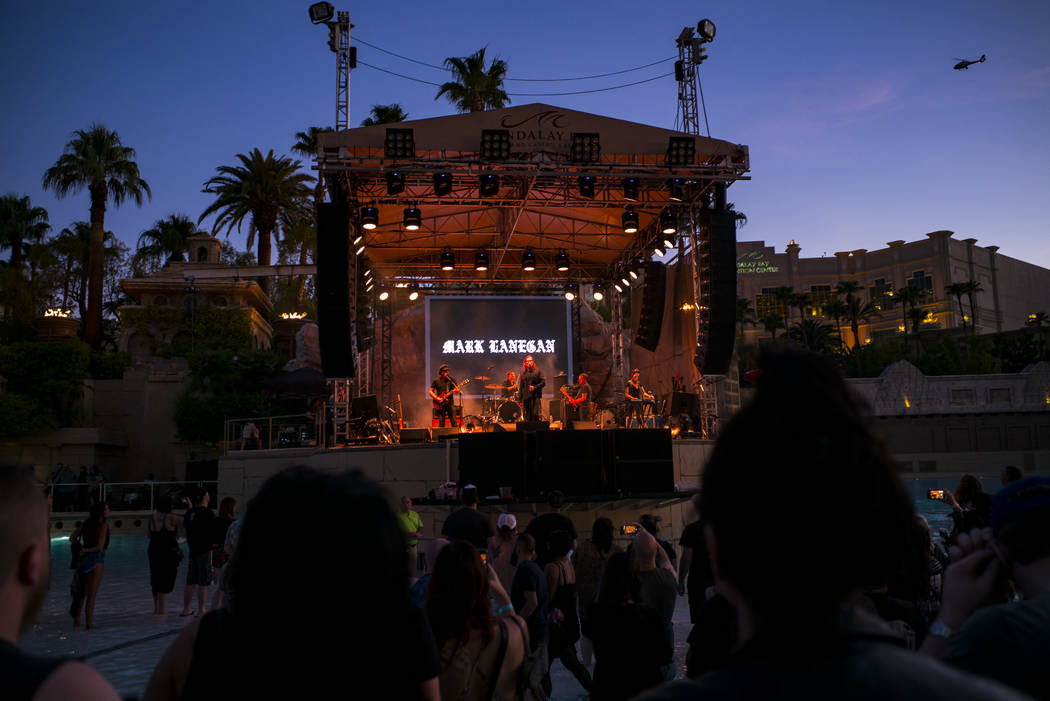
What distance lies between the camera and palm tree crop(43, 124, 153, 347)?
1400 inches

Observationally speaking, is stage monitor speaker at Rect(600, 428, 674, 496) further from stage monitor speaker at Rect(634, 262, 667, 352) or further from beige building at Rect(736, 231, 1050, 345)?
beige building at Rect(736, 231, 1050, 345)

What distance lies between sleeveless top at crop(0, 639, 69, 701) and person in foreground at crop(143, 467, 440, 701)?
0.30m

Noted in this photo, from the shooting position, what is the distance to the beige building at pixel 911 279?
64.4 m

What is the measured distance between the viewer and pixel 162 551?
31.1 feet

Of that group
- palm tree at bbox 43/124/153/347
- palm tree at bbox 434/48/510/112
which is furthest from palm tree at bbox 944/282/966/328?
palm tree at bbox 43/124/153/347

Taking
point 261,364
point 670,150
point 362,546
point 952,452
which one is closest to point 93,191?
point 261,364

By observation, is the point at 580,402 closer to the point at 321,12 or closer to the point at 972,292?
the point at 321,12

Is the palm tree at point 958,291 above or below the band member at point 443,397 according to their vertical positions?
above

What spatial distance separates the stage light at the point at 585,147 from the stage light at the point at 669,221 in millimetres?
2892

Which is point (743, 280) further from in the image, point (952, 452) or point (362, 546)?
point (362, 546)

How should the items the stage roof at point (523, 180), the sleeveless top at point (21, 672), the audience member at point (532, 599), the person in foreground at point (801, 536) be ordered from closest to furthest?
the person in foreground at point (801, 536)
the sleeveless top at point (21, 672)
the audience member at point (532, 599)
the stage roof at point (523, 180)

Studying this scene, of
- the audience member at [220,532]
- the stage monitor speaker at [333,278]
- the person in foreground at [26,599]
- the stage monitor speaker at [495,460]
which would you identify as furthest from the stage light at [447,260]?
the person in foreground at [26,599]

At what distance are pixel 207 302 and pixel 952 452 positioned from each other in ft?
126

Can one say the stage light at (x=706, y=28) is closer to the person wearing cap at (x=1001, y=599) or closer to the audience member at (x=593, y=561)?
the audience member at (x=593, y=561)
